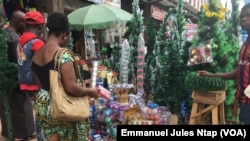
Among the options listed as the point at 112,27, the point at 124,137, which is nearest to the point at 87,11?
the point at 112,27

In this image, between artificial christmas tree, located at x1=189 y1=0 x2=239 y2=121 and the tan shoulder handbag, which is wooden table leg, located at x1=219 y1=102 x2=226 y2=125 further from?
the tan shoulder handbag

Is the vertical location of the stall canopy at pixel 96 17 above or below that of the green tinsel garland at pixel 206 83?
above

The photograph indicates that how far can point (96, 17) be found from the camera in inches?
221

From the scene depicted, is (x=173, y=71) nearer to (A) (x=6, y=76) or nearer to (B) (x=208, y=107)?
(B) (x=208, y=107)

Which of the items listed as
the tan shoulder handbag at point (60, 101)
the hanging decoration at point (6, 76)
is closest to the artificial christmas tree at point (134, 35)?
the hanging decoration at point (6, 76)

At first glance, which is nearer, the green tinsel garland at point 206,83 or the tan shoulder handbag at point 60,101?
the tan shoulder handbag at point 60,101

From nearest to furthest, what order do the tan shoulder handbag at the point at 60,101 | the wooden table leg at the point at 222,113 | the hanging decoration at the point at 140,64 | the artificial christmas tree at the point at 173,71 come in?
the tan shoulder handbag at the point at 60,101, the wooden table leg at the point at 222,113, the artificial christmas tree at the point at 173,71, the hanging decoration at the point at 140,64

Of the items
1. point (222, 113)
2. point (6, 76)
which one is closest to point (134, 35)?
point (222, 113)

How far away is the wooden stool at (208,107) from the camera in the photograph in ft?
9.90

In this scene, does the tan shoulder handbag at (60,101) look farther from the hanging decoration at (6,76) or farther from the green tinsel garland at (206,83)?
the green tinsel garland at (206,83)

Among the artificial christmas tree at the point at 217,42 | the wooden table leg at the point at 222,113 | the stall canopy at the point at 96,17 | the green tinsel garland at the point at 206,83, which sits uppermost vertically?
the stall canopy at the point at 96,17

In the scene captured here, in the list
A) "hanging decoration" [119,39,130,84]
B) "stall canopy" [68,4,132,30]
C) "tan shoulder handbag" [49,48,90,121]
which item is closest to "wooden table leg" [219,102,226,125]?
"hanging decoration" [119,39,130,84]

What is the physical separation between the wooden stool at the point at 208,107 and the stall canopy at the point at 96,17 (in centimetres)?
288

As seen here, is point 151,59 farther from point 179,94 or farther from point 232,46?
point 232,46
